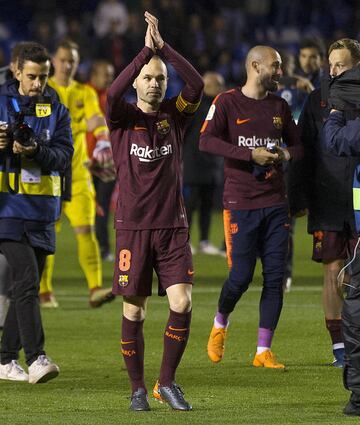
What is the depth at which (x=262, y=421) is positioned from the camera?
6.99 m

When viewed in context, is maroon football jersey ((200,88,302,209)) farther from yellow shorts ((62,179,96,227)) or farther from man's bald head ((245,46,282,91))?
yellow shorts ((62,179,96,227))

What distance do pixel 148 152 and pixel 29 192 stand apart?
3.84ft

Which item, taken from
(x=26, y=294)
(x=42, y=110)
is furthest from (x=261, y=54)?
(x=26, y=294)

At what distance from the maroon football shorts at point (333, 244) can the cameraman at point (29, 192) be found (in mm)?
1742

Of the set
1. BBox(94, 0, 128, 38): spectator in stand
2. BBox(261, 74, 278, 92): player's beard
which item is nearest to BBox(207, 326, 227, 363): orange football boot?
BBox(261, 74, 278, 92): player's beard

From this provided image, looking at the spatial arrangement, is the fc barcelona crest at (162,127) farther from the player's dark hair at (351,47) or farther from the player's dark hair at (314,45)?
the player's dark hair at (314,45)

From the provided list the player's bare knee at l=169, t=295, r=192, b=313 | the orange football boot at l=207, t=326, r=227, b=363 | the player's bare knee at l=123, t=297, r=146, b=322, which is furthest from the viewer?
the orange football boot at l=207, t=326, r=227, b=363

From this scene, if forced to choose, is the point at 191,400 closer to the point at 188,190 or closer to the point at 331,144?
the point at 331,144

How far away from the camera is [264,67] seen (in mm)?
8883

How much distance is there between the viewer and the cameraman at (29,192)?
26.8 feet

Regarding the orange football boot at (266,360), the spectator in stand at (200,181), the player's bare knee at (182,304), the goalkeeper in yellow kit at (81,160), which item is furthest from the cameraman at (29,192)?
the spectator in stand at (200,181)

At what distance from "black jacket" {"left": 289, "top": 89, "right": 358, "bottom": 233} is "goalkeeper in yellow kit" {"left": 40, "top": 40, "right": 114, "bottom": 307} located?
3.44 meters

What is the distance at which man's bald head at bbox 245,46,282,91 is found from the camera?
888 centimetres

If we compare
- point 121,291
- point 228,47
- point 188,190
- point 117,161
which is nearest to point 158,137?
point 117,161
